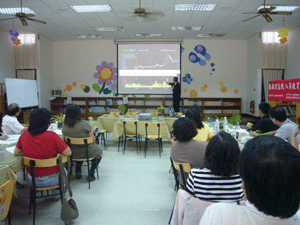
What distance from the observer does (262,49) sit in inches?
318

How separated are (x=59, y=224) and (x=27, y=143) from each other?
92 cm

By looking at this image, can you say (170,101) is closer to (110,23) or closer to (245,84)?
(245,84)

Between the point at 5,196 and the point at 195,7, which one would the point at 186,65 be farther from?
the point at 5,196

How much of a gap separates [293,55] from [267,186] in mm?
8875

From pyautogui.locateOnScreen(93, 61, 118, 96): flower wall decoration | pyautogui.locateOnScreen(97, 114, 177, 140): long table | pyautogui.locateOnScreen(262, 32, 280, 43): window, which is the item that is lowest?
pyautogui.locateOnScreen(97, 114, 177, 140): long table

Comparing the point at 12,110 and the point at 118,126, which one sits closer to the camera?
the point at 12,110

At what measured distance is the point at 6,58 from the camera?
7914 mm

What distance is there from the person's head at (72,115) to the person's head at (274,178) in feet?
9.17

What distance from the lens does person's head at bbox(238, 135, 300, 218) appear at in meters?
0.62

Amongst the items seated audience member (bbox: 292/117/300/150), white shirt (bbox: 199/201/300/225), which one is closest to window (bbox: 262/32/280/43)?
seated audience member (bbox: 292/117/300/150)

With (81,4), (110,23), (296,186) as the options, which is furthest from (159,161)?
(110,23)

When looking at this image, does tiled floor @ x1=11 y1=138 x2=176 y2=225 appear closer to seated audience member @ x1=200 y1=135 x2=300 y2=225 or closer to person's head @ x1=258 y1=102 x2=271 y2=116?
seated audience member @ x1=200 y1=135 x2=300 y2=225

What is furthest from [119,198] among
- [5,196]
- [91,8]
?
[91,8]

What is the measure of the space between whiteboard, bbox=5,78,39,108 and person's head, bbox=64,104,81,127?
4935mm
